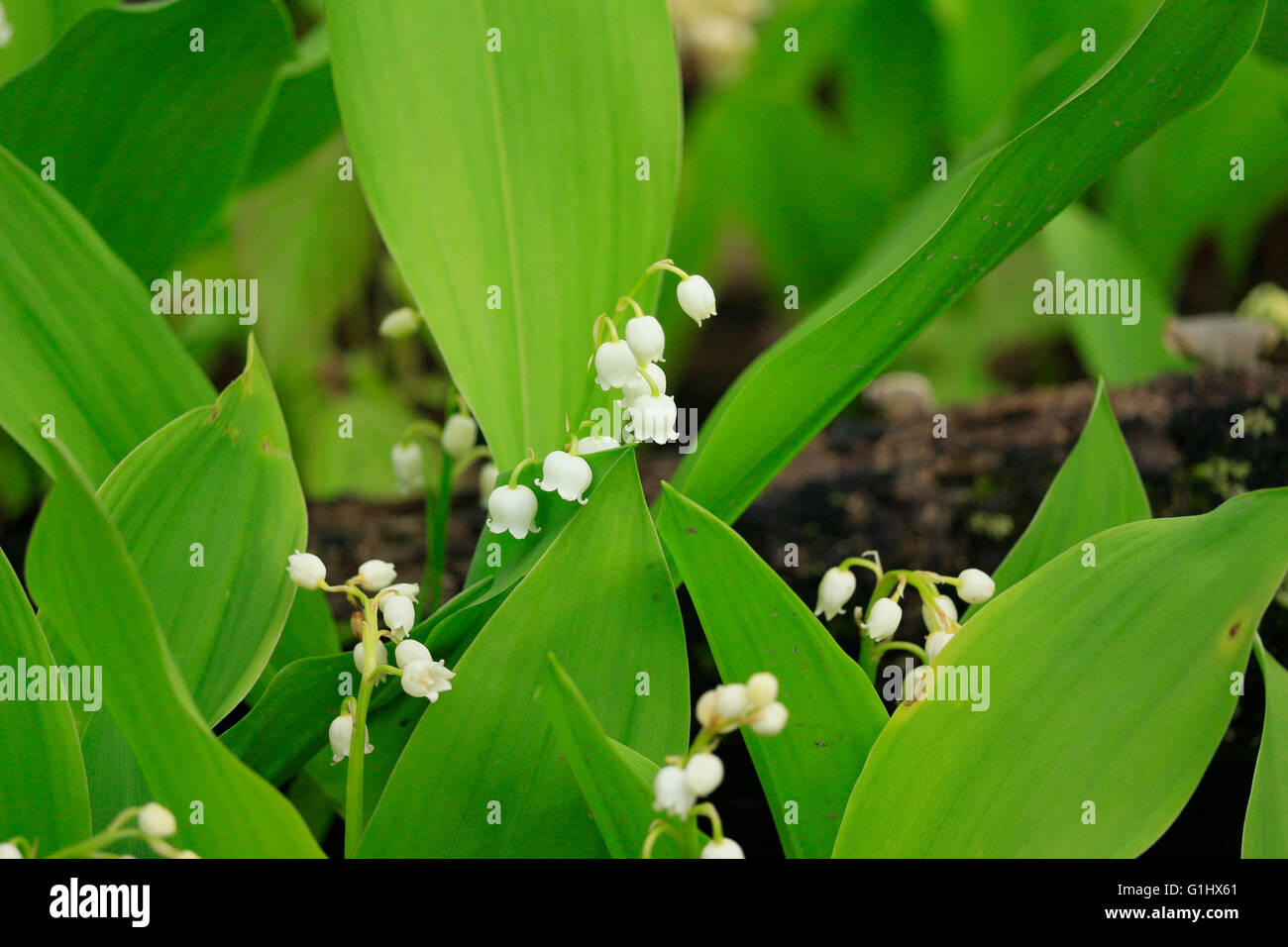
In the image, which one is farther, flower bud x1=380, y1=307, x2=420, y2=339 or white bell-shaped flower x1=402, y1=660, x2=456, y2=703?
flower bud x1=380, y1=307, x2=420, y2=339

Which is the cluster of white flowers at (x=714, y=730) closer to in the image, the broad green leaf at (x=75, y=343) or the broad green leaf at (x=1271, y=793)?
the broad green leaf at (x=1271, y=793)

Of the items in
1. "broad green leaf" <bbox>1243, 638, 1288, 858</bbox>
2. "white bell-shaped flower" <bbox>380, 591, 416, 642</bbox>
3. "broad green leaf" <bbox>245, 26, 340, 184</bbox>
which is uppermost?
"broad green leaf" <bbox>245, 26, 340, 184</bbox>

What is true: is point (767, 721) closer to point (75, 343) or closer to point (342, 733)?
point (342, 733)

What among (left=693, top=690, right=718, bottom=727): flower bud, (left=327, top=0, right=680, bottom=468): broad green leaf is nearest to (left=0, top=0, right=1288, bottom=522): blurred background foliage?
(left=327, top=0, right=680, bottom=468): broad green leaf

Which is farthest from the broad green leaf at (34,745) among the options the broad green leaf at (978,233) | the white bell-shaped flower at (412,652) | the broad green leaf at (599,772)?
the broad green leaf at (978,233)

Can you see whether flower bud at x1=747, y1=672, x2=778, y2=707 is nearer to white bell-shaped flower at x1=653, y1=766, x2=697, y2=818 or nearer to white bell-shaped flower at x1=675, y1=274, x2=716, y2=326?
white bell-shaped flower at x1=653, y1=766, x2=697, y2=818
